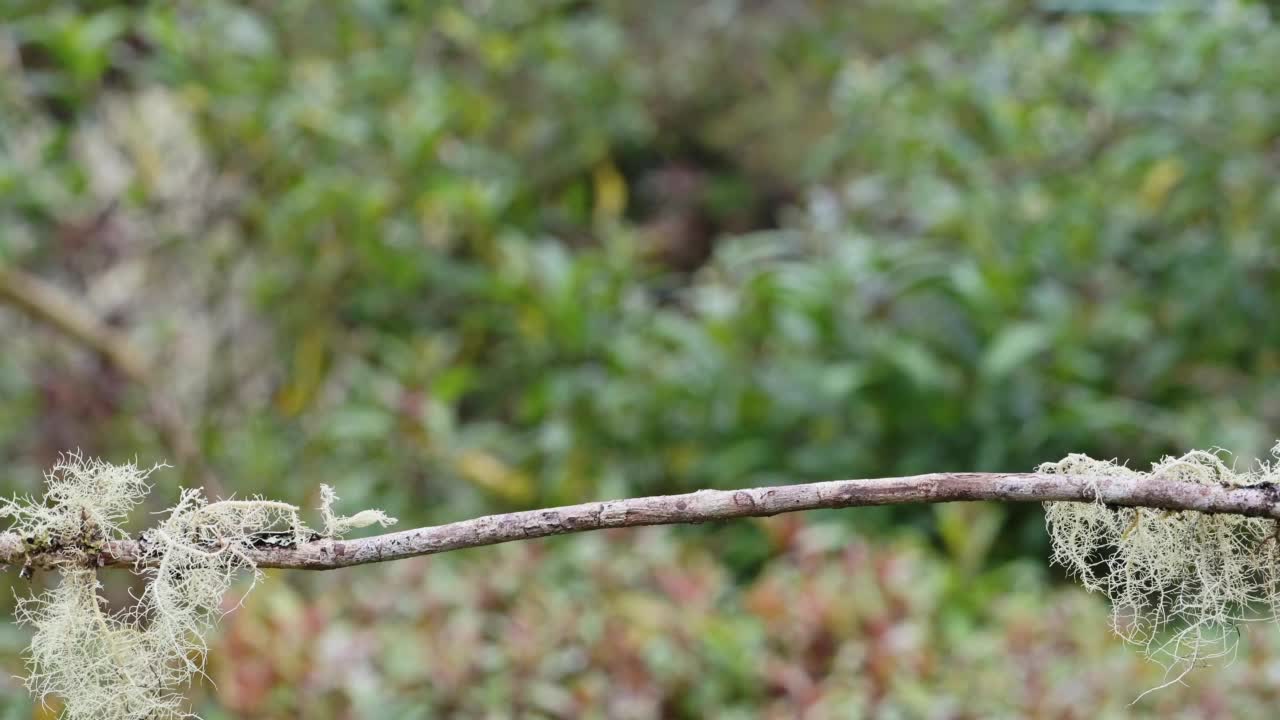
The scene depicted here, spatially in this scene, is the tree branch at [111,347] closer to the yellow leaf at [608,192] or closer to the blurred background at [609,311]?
the blurred background at [609,311]

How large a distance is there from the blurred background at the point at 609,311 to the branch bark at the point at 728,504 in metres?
1.29

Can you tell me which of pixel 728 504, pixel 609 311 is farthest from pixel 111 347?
pixel 728 504

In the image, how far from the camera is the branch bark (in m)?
0.68

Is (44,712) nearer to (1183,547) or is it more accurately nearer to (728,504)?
(728,504)

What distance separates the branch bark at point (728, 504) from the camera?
678 millimetres

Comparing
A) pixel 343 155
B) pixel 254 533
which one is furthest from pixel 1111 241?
pixel 254 533

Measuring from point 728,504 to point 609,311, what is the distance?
91.8 inches

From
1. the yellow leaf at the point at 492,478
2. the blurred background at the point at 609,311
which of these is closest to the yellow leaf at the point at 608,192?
the blurred background at the point at 609,311

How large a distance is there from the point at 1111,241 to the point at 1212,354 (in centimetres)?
34

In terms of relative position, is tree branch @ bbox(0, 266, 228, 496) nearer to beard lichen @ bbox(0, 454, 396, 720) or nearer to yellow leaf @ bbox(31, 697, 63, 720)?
yellow leaf @ bbox(31, 697, 63, 720)

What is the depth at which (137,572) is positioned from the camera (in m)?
0.74

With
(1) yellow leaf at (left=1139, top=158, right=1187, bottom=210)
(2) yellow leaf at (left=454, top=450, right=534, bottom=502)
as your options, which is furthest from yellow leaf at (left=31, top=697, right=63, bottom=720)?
(1) yellow leaf at (left=1139, top=158, right=1187, bottom=210)

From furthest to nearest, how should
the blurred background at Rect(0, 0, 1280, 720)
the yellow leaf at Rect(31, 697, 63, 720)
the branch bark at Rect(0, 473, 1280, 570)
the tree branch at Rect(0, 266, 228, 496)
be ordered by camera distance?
1. the tree branch at Rect(0, 266, 228, 496)
2. the blurred background at Rect(0, 0, 1280, 720)
3. the yellow leaf at Rect(31, 697, 63, 720)
4. the branch bark at Rect(0, 473, 1280, 570)

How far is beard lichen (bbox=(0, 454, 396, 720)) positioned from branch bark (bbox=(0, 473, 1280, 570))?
20 millimetres
